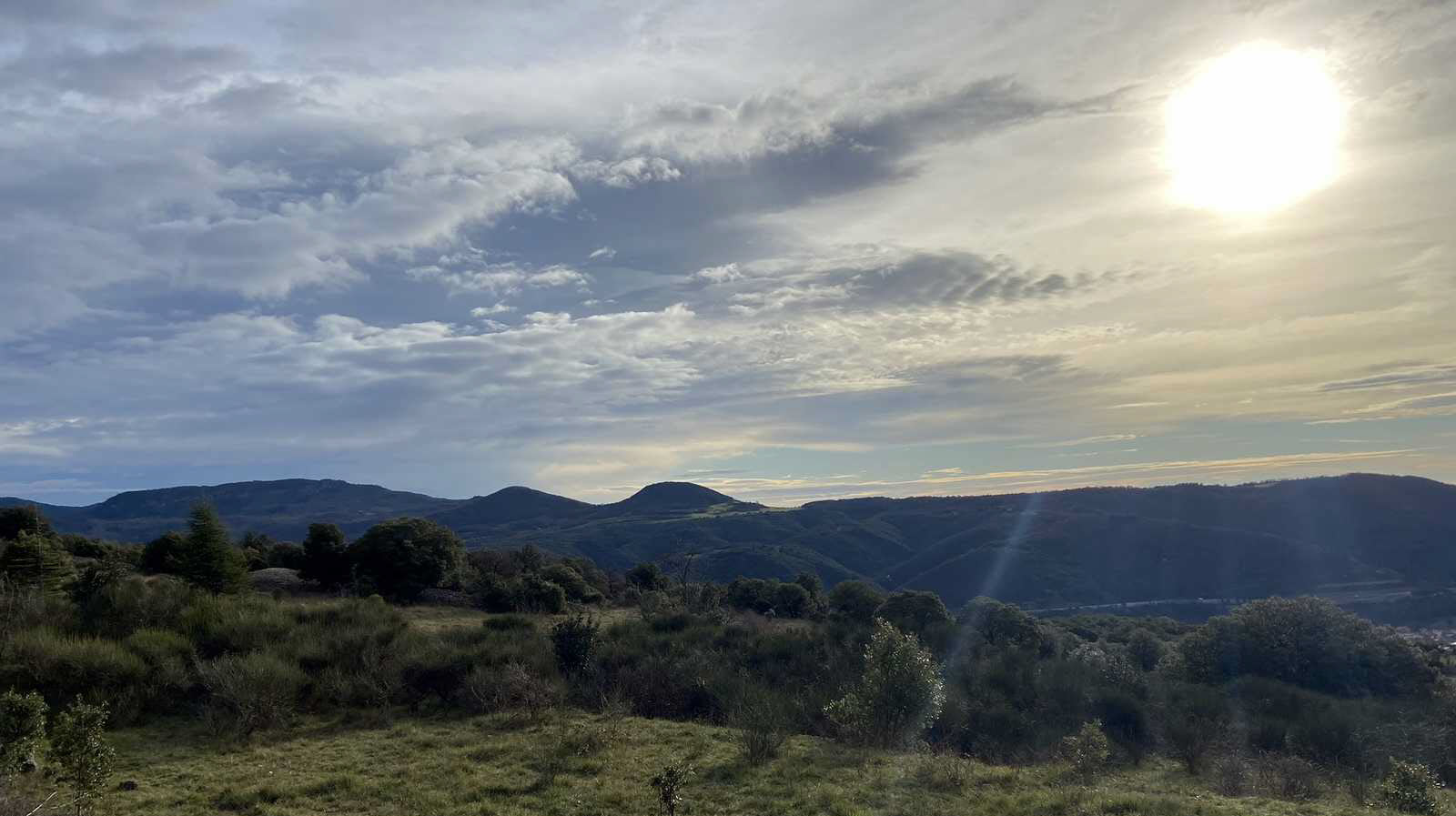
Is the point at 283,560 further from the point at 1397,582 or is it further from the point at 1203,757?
the point at 1397,582

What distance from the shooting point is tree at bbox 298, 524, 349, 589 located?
118 feet

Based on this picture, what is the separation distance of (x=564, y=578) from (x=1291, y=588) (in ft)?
291

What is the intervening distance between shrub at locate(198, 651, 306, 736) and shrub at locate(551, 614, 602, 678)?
6961 mm

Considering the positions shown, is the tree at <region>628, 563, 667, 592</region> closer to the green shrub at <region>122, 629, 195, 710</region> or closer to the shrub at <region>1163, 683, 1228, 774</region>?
the shrub at <region>1163, 683, 1228, 774</region>

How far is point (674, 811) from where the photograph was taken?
11.3m

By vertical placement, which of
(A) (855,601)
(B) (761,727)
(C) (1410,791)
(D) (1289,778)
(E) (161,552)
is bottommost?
(D) (1289,778)

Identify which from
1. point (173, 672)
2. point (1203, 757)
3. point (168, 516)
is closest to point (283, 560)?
point (173, 672)

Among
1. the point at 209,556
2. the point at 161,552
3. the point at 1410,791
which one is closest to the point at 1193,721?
the point at 1410,791

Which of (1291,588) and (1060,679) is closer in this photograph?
(1060,679)

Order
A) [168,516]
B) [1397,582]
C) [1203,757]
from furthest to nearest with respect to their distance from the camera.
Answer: [168,516] < [1397,582] < [1203,757]

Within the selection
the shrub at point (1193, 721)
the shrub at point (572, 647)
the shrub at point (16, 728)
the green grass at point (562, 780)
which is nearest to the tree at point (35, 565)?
the green grass at point (562, 780)

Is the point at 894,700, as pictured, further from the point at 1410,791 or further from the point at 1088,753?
the point at 1410,791

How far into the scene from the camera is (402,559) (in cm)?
3616

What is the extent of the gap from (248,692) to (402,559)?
20.6m
